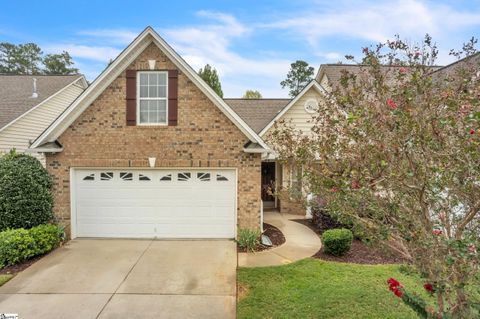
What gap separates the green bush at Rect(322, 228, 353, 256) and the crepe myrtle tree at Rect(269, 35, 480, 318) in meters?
3.38

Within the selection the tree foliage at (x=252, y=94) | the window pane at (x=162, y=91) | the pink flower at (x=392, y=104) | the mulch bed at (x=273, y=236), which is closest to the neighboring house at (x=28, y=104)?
the window pane at (x=162, y=91)

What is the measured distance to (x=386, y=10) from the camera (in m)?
8.99

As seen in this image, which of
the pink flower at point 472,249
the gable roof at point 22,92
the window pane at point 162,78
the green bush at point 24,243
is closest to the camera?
the pink flower at point 472,249

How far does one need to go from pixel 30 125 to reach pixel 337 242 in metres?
15.7

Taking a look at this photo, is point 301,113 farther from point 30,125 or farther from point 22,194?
point 30,125

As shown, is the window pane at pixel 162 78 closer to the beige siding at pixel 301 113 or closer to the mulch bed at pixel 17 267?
the beige siding at pixel 301 113

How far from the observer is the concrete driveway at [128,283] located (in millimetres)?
5332

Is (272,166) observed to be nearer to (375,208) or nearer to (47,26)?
(375,208)

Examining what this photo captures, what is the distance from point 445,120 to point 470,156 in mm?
452

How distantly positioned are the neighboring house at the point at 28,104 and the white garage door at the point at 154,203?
618cm

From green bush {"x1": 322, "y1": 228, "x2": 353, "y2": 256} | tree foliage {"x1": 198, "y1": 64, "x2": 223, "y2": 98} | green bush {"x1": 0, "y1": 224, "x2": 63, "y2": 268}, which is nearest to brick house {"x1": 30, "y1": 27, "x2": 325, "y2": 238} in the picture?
green bush {"x1": 0, "y1": 224, "x2": 63, "y2": 268}

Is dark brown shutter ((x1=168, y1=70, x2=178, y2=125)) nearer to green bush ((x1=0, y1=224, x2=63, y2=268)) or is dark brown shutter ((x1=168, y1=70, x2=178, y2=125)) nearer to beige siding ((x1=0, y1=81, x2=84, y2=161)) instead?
green bush ((x1=0, y1=224, x2=63, y2=268))

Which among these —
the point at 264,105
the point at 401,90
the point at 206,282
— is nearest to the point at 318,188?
the point at 401,90

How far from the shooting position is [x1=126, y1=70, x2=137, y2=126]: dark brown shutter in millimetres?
9242
